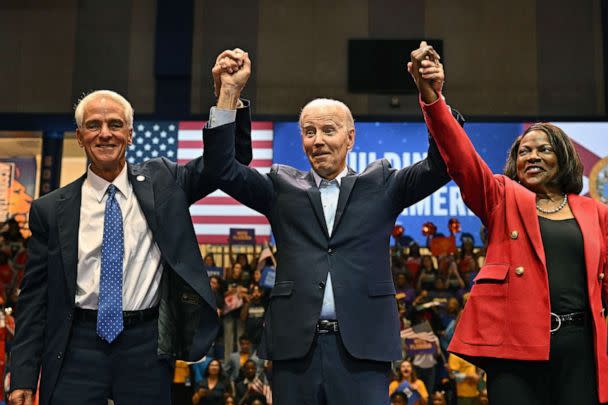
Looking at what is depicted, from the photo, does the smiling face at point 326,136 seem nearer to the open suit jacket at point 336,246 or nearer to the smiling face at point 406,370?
the open suit jacket at point 336,246

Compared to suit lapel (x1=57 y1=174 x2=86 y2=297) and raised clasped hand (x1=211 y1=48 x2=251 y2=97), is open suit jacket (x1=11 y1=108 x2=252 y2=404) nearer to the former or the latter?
suit lapel (x1=57 y1=174 x2=86 y2=297)

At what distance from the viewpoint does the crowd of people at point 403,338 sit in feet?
28.3

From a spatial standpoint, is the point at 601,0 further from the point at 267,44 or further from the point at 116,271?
the point at 116,271

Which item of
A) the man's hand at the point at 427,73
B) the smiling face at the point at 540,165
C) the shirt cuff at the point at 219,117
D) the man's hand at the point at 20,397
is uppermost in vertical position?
the man's hand at the point at 427,73

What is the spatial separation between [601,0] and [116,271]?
1011cm

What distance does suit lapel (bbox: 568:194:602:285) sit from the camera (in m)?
2.43

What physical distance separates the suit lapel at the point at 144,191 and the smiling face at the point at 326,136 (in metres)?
0.57

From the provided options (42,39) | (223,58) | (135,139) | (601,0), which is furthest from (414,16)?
(223,58)

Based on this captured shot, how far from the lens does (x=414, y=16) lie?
437 inches

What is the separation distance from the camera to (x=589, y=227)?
2514 mm

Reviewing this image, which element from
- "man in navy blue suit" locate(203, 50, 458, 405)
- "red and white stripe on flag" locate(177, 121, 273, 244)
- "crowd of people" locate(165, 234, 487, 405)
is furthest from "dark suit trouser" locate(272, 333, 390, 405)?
"red and white stripe on flag" locate(177, 121, 273, 244)

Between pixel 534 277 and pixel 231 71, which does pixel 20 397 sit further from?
pixel 534 277

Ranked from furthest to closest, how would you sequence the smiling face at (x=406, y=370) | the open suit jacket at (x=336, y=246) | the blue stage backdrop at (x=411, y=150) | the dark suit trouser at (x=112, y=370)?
the blue stage backdrop at (x=411, y=150) < the smiling face at (x=406, y=370) < the open suit jacket at (x=336, y=246) < the dark suit trouser at (x=112, y=370)

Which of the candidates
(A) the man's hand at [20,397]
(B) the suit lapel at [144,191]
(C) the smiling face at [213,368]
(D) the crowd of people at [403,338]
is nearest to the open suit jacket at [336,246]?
(B) the suit lapel at [144,191]
